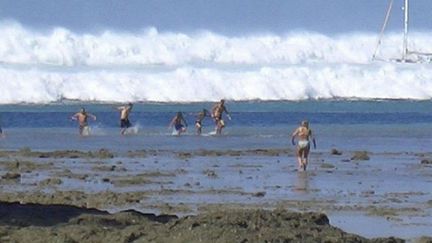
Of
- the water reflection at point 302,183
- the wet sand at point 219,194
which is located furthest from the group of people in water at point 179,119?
the water reflection at point 302,183

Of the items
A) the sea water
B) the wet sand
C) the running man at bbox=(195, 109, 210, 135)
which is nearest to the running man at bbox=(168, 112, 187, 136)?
the sea water

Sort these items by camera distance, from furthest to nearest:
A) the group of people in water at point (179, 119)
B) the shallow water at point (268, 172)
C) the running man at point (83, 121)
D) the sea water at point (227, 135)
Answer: the running man at point (83, 121)
the group of people in water at point (179, 119)
the sea water at point (227, 135)
the shallow water at point (268, 172)

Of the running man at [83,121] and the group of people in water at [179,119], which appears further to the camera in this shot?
the running man at [83,121]

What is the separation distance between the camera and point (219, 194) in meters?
23.3

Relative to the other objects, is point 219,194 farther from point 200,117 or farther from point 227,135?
point 227,135

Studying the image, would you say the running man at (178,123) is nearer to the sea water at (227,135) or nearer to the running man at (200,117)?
the sea water at (227,135)

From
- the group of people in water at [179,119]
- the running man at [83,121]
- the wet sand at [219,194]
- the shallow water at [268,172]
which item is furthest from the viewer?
the running man at [83,121]

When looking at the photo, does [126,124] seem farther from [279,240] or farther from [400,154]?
[279,240]

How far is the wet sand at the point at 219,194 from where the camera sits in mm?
15742

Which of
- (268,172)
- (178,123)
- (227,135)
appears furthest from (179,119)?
(268,172)

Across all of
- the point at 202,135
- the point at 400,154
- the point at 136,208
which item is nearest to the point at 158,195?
the point at 136,208

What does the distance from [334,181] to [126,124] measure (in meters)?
20.7

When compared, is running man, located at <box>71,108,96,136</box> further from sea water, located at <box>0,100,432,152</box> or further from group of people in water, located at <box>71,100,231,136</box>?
sea water, located at <box>0,100,432,152</box>

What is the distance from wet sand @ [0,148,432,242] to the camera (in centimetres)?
1574
